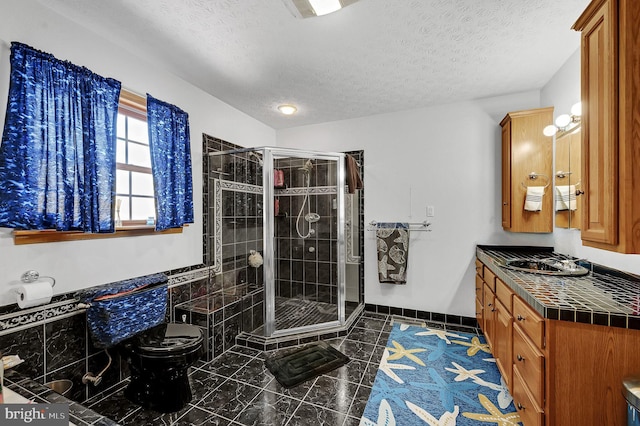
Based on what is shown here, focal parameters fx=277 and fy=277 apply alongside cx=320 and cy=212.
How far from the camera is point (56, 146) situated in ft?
5.18

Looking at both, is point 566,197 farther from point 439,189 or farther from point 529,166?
point 439,189

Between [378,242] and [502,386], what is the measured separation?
1.70m

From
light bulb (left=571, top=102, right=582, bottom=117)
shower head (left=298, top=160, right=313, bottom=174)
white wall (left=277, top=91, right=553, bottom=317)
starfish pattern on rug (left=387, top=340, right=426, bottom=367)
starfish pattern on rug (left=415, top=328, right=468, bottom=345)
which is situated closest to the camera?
light bulb (left=571, top=102, right=582, bottom=117)

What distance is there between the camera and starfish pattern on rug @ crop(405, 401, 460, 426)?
5.53ft

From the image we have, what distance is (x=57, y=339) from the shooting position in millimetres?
1669

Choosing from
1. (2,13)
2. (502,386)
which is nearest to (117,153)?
(2,13)

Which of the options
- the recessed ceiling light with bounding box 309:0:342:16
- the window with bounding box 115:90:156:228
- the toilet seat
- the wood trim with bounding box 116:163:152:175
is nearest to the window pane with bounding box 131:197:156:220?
the window with bounding box 115:90:156:228

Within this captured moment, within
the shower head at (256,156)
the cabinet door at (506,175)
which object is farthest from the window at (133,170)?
the cabinet door at (506,175)

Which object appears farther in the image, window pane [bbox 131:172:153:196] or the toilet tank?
window pane [bbox 131:172:153:196]

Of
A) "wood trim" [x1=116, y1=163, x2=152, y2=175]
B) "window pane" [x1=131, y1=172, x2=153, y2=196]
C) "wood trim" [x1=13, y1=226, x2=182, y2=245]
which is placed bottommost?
"wood trim" [x1=13, y1=226, x2=182, y2=245]

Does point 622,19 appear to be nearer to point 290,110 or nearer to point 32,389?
point 290,110

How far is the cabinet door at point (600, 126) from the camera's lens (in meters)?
1.21

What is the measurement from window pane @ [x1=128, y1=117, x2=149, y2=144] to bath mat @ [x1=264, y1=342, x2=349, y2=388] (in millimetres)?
2111

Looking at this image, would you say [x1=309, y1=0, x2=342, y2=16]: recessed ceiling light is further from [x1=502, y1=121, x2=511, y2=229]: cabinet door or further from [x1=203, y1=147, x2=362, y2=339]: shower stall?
[x1=502, y1=121, x2=511, y2=229]: cabinet door
